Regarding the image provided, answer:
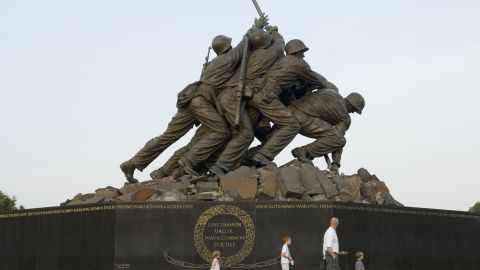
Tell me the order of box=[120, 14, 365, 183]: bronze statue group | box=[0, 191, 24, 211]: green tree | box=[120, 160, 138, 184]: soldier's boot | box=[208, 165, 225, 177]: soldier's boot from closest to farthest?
box=[208, 165, 225, 177]: soldier's boot
box=[120, 14, 365, 183]: bronze statue group
box=[120, 160, 138, 184]: soldier's boot
box=[0, 191, 24, 211]: green tree

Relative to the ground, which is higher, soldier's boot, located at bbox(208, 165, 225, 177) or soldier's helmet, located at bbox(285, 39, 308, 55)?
soldier's helmet, located at bbox(285, 39, 308, 55)

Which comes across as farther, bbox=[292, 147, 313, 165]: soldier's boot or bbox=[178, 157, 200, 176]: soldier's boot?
bbox=[292, 147, 313, 165]: soldier's boot

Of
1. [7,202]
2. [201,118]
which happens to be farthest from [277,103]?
[7,202]

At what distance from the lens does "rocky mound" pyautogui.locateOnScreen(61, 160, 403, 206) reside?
57.5ft

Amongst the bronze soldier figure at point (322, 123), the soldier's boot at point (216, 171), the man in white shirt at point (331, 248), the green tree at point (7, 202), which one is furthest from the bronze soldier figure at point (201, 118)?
the green tree at point (7, 202)

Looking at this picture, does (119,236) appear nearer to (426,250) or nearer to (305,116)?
(305,116)

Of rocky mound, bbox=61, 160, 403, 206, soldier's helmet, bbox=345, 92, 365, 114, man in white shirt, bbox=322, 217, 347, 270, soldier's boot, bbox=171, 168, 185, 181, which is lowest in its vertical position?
man in white shirt, bbox=322, 217, 347, 270

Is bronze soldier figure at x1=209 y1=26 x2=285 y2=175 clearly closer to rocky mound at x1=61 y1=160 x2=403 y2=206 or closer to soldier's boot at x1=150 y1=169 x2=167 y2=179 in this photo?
rocky mound at x1=61 y1=160 x2=403 y2=206

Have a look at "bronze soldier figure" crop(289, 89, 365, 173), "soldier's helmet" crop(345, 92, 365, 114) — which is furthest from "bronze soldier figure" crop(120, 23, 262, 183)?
"soldier's helmet" crop(345, 92, 365, 114)

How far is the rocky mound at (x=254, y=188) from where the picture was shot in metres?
17.5

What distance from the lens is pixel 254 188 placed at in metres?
17.5

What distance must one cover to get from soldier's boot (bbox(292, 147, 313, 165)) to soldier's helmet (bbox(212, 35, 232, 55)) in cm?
318

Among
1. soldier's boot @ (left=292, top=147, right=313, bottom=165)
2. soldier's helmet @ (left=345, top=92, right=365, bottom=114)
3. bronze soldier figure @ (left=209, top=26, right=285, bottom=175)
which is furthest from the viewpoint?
soldier's helmet @ (left=345, top=92, right=365, bottom=114)

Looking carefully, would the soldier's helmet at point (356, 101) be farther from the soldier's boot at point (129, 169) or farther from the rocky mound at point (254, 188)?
the soldier's boot at point (129, 169)
